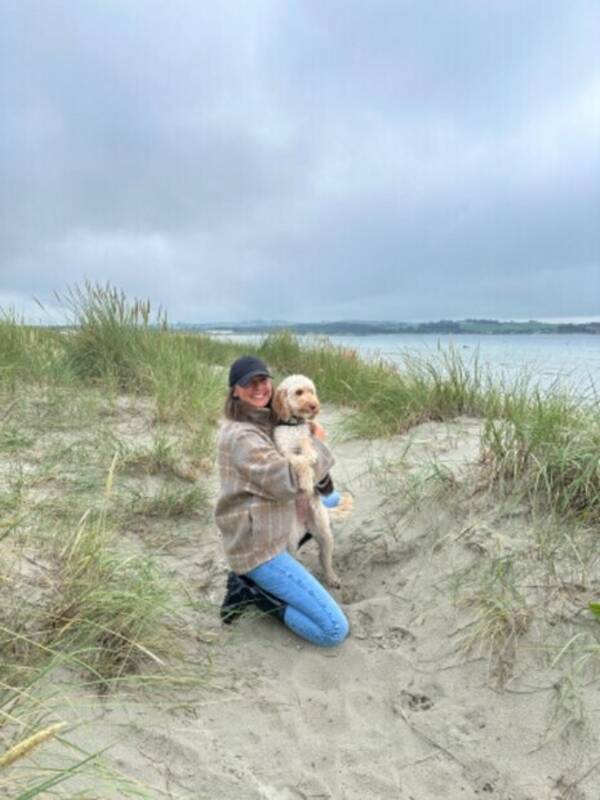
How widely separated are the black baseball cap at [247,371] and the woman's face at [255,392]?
0.04 meters

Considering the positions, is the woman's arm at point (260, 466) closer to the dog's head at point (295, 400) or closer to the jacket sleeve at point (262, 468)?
the jacket sleeve at point (262, 468)

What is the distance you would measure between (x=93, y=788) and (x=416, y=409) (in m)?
4.89

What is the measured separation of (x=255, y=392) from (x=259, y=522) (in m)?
0.73

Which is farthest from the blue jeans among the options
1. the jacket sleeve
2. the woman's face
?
the woman's face

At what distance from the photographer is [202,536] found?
4465 millimetres

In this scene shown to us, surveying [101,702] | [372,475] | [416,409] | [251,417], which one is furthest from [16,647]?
[416,409]

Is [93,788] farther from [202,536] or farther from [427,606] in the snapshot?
[202,536]

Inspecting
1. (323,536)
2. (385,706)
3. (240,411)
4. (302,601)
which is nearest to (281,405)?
(240,411)

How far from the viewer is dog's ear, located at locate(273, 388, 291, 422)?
3.52 metres

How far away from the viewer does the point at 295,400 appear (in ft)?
11.4

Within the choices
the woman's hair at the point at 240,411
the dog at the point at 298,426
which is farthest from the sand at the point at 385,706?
the woman's hair at the point at 240,411

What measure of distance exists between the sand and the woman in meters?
0.13

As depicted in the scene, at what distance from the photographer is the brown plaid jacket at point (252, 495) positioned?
3.32 meters

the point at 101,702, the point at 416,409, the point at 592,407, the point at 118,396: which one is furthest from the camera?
the point at 118,396
